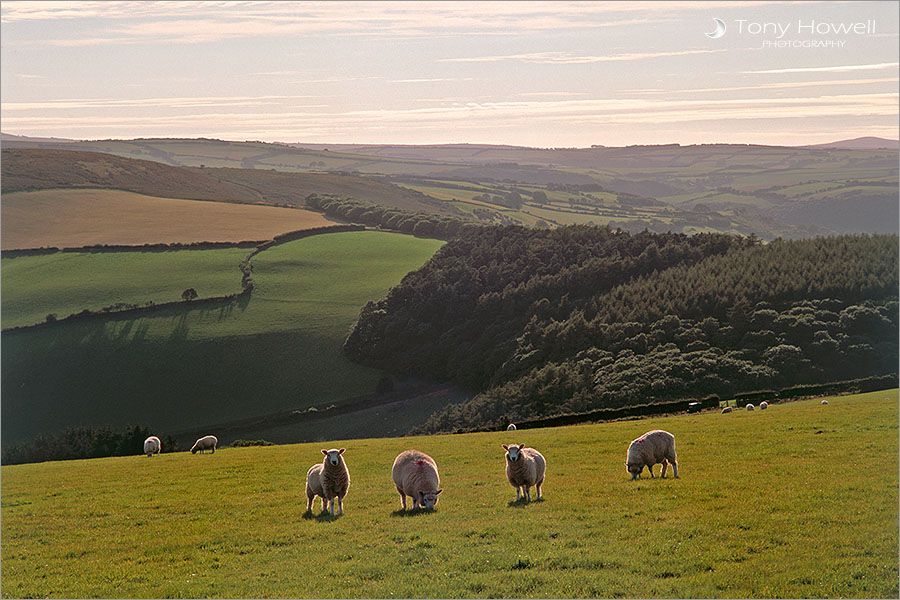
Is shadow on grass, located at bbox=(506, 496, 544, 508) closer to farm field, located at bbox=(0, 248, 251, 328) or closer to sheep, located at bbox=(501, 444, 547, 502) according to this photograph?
sheep, located at bbox=(501, 444, 547, 502)

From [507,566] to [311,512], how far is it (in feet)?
23.9

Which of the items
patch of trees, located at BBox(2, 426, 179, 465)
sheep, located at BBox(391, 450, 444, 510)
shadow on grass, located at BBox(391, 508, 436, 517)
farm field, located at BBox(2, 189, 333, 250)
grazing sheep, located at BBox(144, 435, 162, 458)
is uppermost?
farm field, located at BBox(2, 189, 333, 250)

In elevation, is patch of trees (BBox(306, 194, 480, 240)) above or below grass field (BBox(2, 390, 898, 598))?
above

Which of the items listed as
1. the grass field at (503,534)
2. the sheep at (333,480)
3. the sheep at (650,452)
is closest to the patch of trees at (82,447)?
the grass field at (503,534)

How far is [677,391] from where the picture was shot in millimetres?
59531

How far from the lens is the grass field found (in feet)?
44.9

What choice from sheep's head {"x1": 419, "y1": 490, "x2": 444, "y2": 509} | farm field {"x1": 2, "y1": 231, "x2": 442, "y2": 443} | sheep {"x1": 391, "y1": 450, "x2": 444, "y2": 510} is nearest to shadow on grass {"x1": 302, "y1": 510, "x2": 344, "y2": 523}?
sheep {"x1": 391, "y1": 450, "x2": 444, "y2": 510}

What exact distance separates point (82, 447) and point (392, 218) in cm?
8833

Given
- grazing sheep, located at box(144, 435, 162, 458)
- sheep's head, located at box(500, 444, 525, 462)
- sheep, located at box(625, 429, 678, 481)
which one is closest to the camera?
sheep's head, located at box(500, 444, 525, 462)

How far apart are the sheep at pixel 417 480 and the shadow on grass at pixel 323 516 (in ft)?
6.00

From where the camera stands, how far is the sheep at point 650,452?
70.1ft

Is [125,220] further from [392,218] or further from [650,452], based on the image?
[650,452]

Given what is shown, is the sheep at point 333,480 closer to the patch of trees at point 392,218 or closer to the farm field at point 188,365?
the farm field at point 188,365

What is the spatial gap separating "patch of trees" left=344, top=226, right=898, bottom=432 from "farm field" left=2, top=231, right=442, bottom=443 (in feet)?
22.1
